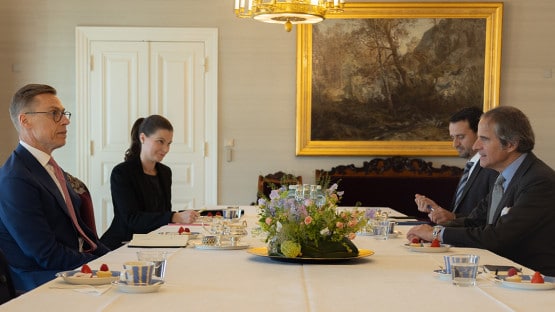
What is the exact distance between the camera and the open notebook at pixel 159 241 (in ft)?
13.3

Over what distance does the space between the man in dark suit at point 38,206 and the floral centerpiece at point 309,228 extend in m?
1.10

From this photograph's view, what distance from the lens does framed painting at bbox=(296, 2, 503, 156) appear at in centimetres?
910

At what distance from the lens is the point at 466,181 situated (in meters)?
6.06

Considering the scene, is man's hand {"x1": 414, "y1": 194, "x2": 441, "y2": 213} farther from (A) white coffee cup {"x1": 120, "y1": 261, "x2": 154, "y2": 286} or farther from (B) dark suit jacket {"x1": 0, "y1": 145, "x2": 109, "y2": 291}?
(A) white coffee cup {"x1": 120, "y1": 261, "x2": 154, "y2": 286}

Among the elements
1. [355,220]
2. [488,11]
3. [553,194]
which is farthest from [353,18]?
[355,220]

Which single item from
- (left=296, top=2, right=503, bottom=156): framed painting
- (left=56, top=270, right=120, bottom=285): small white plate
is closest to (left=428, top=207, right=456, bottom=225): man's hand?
(left=56, top=270, right=120, bottom=285): small white plate

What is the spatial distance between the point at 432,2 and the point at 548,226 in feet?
17.6

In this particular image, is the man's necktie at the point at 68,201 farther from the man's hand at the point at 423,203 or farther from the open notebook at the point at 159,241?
the man's hand at the point at 423,203

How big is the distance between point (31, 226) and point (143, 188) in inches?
80.9

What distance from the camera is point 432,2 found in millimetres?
9086

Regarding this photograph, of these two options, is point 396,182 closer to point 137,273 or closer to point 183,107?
point 183,107

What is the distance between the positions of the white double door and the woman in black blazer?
2.75 meters

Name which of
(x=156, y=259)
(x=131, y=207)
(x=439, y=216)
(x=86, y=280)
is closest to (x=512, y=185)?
(x=439, y=216)

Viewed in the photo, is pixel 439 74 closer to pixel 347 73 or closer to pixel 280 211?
pixel 347 73
